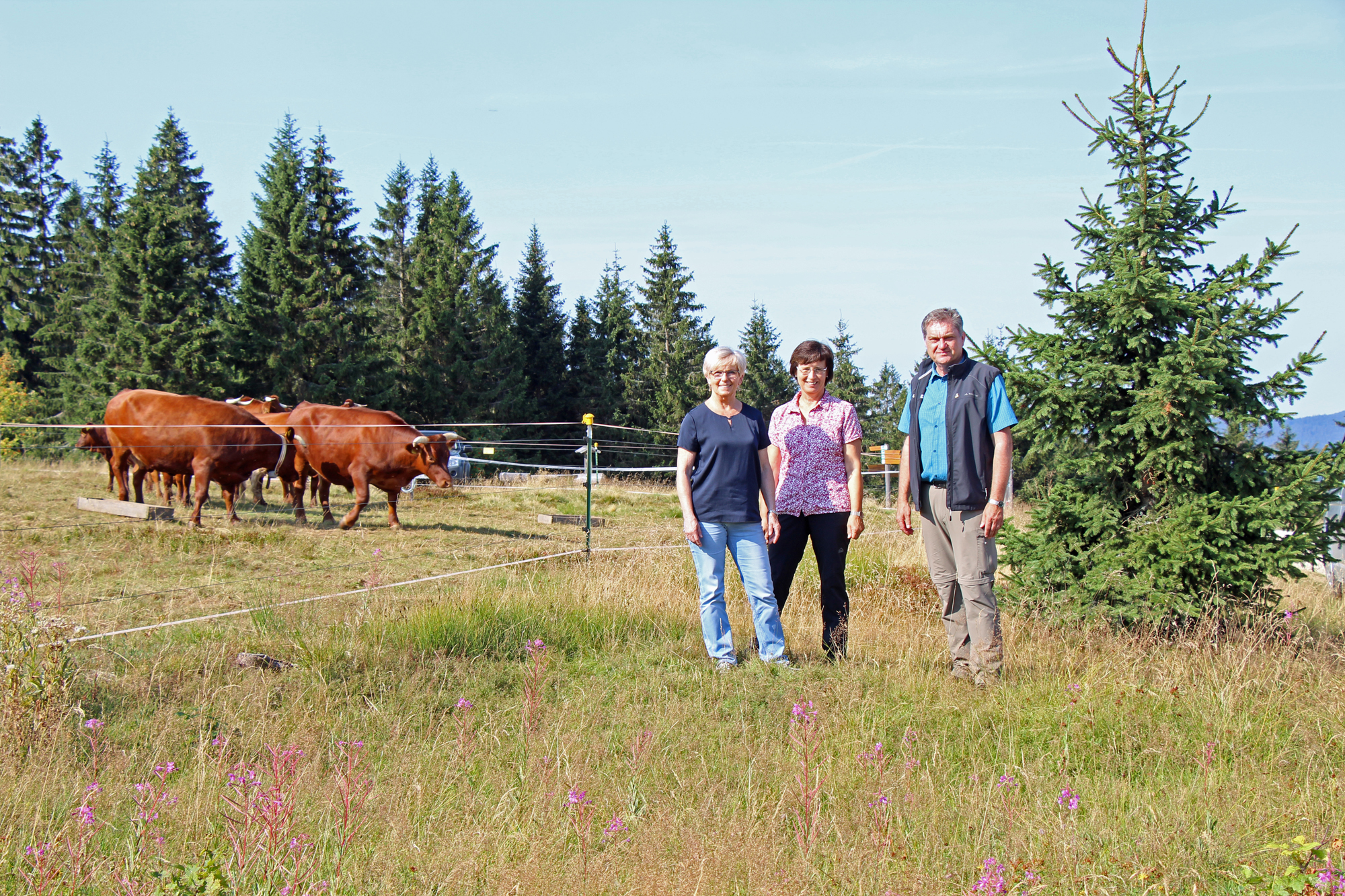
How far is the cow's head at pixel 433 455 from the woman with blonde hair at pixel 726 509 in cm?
766

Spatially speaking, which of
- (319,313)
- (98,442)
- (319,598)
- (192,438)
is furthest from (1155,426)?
(319,313)

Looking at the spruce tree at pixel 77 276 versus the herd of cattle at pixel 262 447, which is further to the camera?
the spruce tree at pixel 77 276

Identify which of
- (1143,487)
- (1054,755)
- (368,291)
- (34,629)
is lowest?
(1054,755)

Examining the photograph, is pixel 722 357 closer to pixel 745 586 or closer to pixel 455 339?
pixel 745 586

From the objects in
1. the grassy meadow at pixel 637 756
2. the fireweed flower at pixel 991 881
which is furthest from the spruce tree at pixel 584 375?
the fireweed flower at pixel 991 881

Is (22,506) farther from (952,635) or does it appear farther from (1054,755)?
(1054,755)

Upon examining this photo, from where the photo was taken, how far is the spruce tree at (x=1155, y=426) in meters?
5.26

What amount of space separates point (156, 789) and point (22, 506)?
10.3 meters

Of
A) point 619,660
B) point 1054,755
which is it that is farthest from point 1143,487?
point 619,660

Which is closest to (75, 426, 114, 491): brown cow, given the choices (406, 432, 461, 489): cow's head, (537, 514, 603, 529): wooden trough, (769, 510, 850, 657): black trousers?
(406, 432, 461, 489): cow's head

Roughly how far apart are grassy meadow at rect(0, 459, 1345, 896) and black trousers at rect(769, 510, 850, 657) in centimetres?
20

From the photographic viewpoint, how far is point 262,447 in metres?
11.5

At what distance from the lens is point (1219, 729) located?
12.2 feet

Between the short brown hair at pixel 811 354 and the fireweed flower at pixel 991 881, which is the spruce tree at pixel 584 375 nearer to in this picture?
the short brown hair at pixel 811 354
